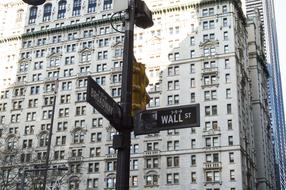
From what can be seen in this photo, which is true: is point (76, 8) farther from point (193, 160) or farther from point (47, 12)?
point (193, 160)

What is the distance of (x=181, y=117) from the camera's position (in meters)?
9.56

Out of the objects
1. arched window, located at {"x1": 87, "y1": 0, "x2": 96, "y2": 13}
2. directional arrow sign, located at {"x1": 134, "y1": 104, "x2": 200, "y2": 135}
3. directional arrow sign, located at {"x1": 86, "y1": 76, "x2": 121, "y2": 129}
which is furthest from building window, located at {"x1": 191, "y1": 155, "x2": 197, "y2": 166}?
directional arrow sign, located at {"x1": 86, "y1": 76, "x2": 121, "y2": 129}

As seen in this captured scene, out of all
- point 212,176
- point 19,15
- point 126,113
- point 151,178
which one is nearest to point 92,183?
point 151,178

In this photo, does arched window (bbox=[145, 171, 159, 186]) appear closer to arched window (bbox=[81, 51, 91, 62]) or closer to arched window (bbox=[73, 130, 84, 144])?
arched window (bbox=[73, 130, 84, 144])

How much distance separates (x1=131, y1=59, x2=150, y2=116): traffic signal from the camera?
391 inches

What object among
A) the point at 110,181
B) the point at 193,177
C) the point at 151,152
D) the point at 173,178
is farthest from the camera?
the point at 110,181

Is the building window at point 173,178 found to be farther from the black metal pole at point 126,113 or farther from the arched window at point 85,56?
the black metal pole at point 126,113

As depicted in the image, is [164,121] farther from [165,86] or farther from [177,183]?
[165,86]

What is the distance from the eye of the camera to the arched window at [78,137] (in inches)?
3396

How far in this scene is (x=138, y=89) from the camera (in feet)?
33.1

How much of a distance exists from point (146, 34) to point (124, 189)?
3245 inches

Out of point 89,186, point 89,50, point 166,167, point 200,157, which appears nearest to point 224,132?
point 200,157

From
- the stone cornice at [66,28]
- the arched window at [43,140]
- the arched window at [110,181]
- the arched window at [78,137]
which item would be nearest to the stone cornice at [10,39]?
the stone cornice at [66,28]

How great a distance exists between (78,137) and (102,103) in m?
78.3
